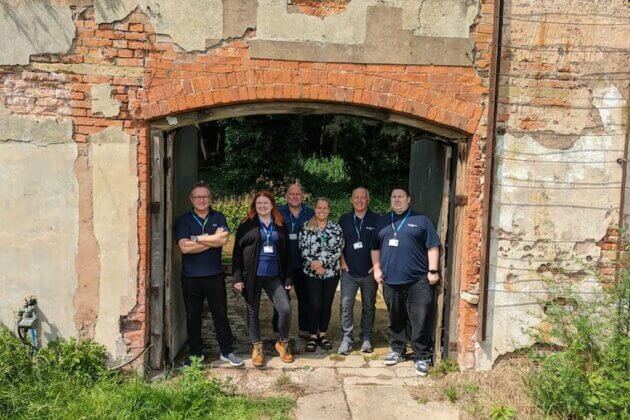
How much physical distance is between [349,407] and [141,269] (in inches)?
92.6

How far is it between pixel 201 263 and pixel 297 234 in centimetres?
126

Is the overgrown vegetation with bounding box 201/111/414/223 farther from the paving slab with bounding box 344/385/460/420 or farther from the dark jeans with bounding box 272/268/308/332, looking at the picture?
the paving slab with bounding box 344/385/460/420

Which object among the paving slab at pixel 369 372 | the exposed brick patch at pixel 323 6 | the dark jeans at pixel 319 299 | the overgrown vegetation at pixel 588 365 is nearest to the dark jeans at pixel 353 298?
the dark jeans at pixel 319 299

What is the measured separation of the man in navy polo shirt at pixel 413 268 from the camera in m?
5.83

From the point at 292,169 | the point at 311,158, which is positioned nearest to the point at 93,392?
the point at 292,169

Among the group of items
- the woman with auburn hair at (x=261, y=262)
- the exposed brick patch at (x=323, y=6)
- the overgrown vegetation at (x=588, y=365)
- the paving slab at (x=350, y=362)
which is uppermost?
the exposed brick patch at (x=323, y=6)

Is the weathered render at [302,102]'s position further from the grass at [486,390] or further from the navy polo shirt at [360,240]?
the navy polo shirt at [360,240]

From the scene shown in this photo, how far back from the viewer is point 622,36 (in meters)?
5.43

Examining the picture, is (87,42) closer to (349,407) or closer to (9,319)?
(9,319)

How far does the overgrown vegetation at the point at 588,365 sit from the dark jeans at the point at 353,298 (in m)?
1.89

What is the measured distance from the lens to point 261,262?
5816 mm

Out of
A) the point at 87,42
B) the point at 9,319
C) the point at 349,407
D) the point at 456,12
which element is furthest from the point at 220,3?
the point at 349,407

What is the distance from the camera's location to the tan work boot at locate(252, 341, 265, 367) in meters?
5.85

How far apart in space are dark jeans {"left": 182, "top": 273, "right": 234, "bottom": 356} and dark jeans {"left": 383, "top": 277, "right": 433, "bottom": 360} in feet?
5.88
